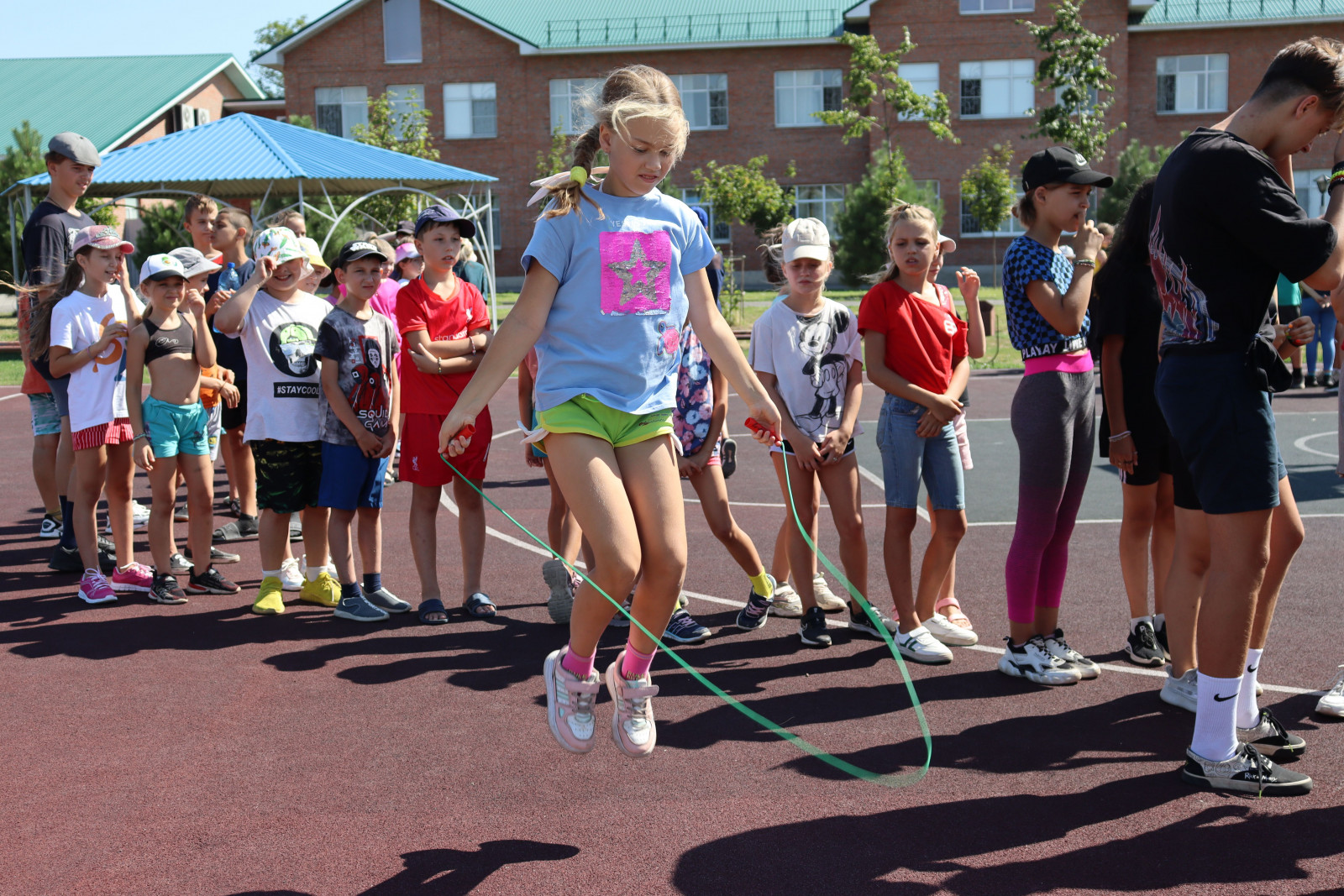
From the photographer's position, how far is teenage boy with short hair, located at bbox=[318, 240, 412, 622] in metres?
6.46

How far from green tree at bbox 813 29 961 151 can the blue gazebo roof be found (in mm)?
17645

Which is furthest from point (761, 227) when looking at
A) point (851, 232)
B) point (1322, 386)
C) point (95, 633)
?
point (95, 633)

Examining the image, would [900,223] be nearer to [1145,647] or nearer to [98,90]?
[1145,647]

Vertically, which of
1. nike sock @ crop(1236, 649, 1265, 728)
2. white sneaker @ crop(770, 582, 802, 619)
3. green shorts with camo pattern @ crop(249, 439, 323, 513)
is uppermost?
green shorts with camo pattern @ crop(249, 439, 323, 513)

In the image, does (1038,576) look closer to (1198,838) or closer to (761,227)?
(1198,838)

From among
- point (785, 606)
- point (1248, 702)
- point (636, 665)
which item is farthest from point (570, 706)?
point (785, 606)

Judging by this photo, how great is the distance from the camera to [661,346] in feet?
13.2

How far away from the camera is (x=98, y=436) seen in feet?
22.5

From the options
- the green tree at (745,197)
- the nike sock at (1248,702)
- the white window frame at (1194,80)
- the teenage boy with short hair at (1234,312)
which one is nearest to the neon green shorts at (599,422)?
the teenage boy with short hair at (1234,312)

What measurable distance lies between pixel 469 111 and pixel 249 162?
24.5 meters

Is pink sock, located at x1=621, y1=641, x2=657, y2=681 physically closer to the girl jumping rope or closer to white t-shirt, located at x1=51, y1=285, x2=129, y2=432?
Answer: the girl jumping rope

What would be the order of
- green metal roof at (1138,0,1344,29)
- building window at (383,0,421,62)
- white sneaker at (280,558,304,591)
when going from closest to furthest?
1. white sneaker at (280,558,304,591)
2. green metal roof at (1138,0,1344,29)
3. building window at (383,0,421,62)

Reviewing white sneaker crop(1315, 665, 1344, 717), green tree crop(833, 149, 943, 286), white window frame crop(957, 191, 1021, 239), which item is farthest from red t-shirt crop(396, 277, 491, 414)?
white window frame crop(957, 191, 1021, 239)

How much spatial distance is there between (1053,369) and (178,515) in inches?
282
